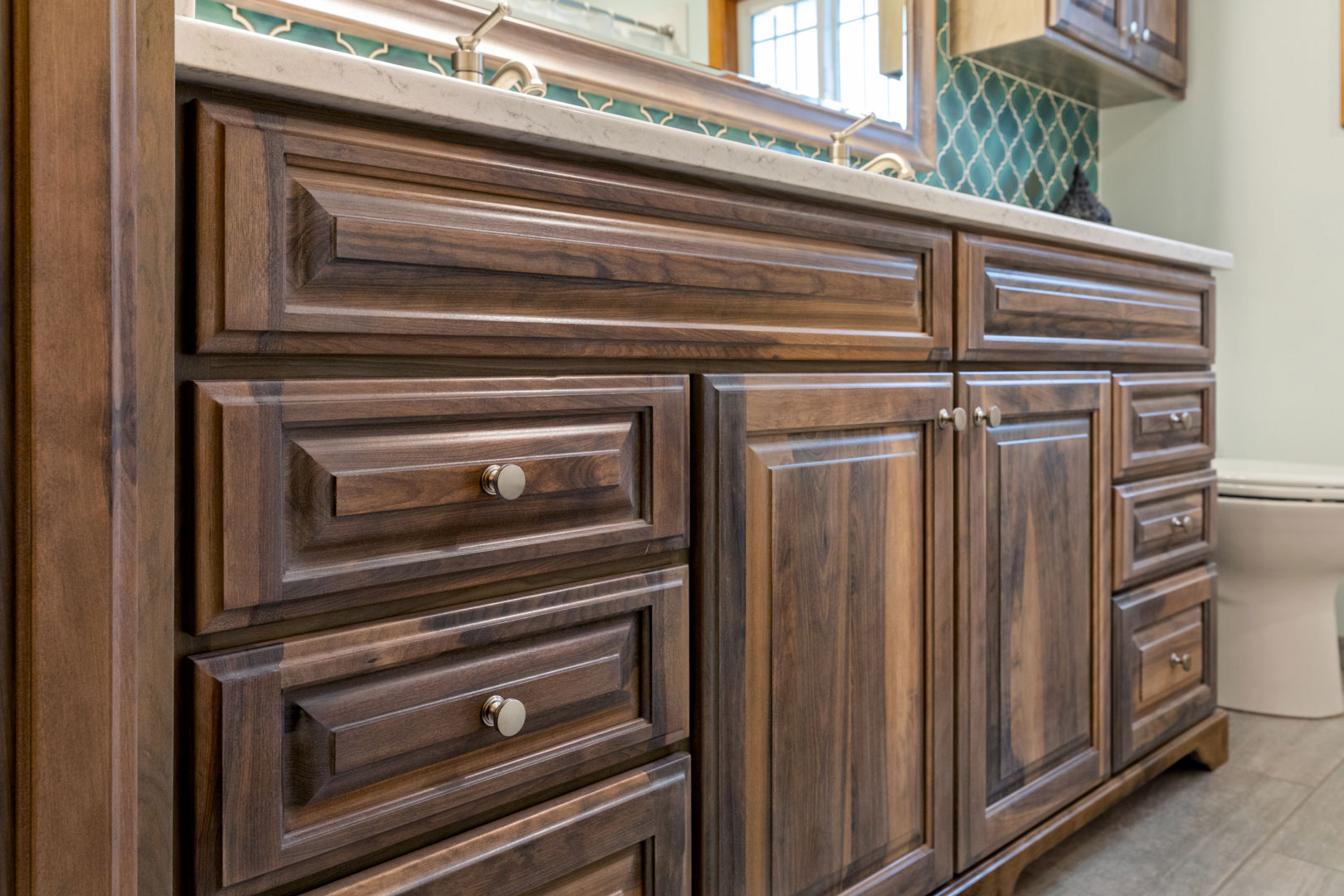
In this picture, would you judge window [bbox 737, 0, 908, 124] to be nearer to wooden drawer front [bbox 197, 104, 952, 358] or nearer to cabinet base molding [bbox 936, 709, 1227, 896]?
wooden drawer front [bbox 197, 104, 952, 358]

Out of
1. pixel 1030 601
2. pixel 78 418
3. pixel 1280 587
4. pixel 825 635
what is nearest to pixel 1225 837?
pixel 1030 601

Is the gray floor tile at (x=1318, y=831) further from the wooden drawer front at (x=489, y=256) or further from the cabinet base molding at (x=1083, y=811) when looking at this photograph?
the wooden drawer front at (x=489, y=256)

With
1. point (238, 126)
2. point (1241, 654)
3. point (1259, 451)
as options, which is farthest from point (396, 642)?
point (1259, 451)

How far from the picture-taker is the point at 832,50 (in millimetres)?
1692

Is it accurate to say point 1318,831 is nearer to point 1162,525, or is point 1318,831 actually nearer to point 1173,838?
point 1173,838

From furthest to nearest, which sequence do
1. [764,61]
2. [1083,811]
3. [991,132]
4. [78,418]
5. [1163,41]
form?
[1163,41] < [991,132] < [764,61] < [1083,811] < [78,418]

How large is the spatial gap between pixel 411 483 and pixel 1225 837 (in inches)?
55.1

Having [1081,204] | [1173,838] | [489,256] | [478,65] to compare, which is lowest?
[1173,838]

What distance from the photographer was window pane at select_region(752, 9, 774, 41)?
1.54m

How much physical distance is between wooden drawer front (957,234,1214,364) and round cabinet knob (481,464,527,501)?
2.03 feet

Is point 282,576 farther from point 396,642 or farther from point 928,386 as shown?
point 928,386

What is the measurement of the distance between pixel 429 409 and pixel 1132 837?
133 centimetres

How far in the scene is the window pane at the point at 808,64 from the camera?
5.37 feet

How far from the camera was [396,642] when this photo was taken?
66 centimetres
